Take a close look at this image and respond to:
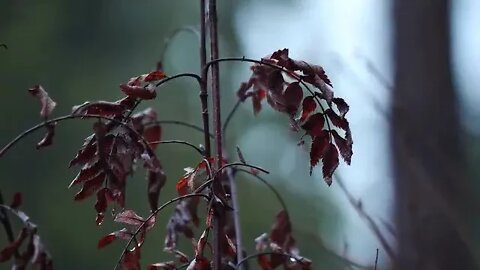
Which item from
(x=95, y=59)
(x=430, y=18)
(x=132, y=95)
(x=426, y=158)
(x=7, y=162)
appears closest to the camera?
(x=132, y=95)

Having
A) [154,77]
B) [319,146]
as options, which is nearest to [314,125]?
[319,146]

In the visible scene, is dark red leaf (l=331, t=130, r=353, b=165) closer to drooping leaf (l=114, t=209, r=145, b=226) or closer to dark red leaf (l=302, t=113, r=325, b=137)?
dark red leaf (l=302, t=113, r=325, b=137)

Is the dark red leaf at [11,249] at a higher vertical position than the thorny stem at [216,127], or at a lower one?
lower

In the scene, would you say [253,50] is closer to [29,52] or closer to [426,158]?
[29,52]

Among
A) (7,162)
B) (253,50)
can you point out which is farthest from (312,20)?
(7,162)

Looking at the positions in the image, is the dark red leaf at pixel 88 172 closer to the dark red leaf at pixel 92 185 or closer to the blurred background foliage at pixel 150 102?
the dark red leaf at pixel 92 185

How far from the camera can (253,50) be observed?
4.67 m

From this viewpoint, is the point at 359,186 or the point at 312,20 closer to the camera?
the point at 359,186

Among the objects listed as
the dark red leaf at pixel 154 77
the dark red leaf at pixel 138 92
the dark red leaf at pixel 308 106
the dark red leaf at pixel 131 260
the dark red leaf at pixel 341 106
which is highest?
the dark red leaf at pixel 154 77

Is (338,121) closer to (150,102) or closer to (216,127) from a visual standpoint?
(216,127)

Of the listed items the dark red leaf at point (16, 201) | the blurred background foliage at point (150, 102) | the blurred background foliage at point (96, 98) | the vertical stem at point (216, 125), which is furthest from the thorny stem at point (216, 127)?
the blurred background foliage at point (96, 98)

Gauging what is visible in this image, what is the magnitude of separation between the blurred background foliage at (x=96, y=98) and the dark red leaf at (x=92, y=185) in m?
2.55

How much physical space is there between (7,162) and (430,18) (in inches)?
99.6

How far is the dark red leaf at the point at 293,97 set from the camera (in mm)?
851
